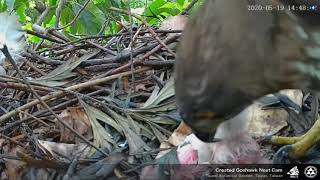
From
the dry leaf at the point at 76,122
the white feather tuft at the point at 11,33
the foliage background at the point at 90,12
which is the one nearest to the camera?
the dry leaf at the point at 76,122

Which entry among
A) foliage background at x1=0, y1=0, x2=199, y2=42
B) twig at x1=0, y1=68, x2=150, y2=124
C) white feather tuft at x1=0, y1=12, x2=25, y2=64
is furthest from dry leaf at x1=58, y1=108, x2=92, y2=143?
foliage background at x1=0, y1=0, x2=199, y2=42

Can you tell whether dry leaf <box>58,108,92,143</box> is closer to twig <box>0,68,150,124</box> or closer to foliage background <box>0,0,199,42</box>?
twig <box>0,68,150,124</box>

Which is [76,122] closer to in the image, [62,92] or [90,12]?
[62,92]

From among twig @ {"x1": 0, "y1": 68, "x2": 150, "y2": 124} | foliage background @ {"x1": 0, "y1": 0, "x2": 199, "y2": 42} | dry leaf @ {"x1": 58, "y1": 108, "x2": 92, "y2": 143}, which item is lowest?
dry leaf @ {"x1": 58, "y1": 108, "x2": 92, "y2": 143}

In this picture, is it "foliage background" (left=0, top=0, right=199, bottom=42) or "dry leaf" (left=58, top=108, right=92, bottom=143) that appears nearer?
"dry leaf" (left=58, top=108, right=92, bottom=143)

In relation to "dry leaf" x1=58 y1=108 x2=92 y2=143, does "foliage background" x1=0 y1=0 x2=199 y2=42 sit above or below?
above

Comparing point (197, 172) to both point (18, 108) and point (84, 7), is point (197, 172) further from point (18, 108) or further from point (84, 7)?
point (84, 7)

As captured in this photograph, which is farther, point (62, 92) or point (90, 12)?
point (90, 12)

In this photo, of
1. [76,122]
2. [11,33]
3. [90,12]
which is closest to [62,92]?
[76,122]

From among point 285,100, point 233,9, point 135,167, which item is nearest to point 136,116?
point 135,167

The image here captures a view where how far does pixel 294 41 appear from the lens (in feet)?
2.52

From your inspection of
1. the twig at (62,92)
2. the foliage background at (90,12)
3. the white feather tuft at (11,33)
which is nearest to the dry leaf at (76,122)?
the twig at (62,92)

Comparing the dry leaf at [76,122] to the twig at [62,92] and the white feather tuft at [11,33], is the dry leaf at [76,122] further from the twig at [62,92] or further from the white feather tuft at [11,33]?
the white feather tuft at [11,33]

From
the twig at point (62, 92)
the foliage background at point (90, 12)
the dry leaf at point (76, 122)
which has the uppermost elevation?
the foliage background at point (90, 12)
